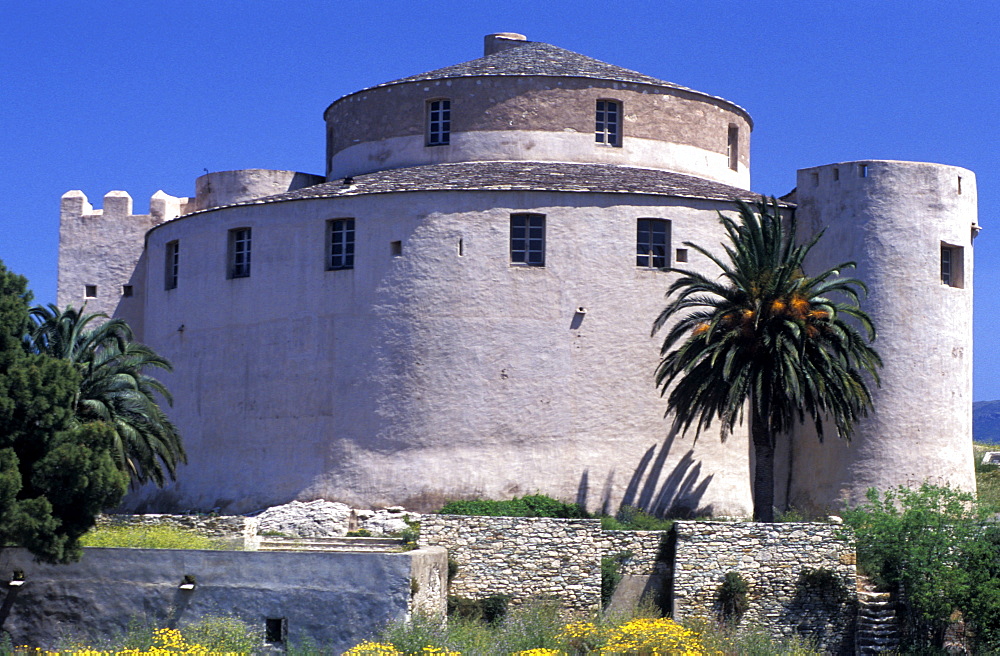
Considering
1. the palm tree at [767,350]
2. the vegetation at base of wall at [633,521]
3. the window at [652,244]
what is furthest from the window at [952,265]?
the vegetation at base of wall at [633,521]

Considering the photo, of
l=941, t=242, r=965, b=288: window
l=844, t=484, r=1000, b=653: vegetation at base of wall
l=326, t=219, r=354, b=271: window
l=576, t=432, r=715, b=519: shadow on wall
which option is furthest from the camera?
l=326, t=219, r=354, b=271: window

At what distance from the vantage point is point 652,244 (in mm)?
39875

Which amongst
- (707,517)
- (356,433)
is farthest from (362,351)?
(707,517)

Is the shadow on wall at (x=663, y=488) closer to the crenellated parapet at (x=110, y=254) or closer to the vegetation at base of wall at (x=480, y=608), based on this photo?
the vegetation at base of wall at (x=480, y=608)

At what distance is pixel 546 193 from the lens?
3931 centimetres

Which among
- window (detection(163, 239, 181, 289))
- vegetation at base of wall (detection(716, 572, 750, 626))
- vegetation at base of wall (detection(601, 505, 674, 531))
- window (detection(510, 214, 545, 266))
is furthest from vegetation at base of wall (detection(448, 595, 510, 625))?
window (detection(163, 239, 181, 289))

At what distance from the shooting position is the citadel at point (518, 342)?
1522 inches

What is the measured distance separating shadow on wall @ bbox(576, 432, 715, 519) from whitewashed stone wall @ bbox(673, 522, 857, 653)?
17.7 feet

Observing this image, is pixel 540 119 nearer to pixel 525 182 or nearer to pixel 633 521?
pixel 525 182

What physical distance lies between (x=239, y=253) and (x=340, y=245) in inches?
124

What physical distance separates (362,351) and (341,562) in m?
10.9

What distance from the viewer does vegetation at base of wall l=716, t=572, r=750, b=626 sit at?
106ft

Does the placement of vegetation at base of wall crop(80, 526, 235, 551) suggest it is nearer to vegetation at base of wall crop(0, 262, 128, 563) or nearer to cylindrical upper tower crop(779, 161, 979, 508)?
vegetation at base of wall crop(0, 262, 128, 563)

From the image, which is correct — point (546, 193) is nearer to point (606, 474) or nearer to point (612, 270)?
point (612, 270)
